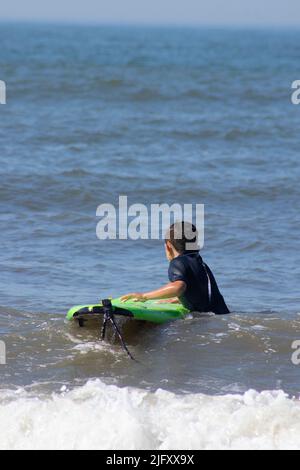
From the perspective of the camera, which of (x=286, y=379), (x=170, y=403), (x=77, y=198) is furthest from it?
(x=77, y=198)

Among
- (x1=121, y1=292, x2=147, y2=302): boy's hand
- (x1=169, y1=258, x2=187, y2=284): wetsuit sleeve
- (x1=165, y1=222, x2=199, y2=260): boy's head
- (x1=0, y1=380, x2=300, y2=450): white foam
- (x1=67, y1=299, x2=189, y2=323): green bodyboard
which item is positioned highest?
(x1=165, y1=222, x2=199, y2=260): boy's head

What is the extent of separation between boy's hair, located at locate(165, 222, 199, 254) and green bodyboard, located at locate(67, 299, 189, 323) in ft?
1.59

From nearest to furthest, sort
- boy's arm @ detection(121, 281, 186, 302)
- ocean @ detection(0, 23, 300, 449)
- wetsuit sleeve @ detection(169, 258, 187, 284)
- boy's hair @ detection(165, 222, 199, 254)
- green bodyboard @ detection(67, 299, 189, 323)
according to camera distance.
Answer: ocean @ detection(0, 23, 300, 449) → green bodyboard @ detection(67, 299, 189, 323) → boy's arm @ detection(121, 281, 186, 302) → wetsuit sleeve @ detection(169, 258, 187, 284) → boy's hair @ detection(165, 222, 199, 254)

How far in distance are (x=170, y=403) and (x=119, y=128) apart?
1301cm

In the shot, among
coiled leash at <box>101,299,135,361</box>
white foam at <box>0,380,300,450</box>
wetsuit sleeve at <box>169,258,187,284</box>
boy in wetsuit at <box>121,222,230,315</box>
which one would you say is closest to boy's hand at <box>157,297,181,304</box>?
boy in wetsuit at <box>121,222,230,315</box>

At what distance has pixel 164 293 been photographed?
24.6 feet

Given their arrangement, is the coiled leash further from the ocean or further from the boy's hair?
the boy's hair

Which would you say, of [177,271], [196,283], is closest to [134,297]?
[177,271]

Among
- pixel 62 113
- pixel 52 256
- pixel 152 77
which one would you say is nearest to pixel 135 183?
pixel 52 256

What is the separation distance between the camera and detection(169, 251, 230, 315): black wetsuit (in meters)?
7.65

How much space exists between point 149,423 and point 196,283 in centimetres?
220

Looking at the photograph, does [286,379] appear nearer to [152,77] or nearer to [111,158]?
[111,158]

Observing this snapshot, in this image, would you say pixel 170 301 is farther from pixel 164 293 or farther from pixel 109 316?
pixel 109 316

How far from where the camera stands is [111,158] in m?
16.0
